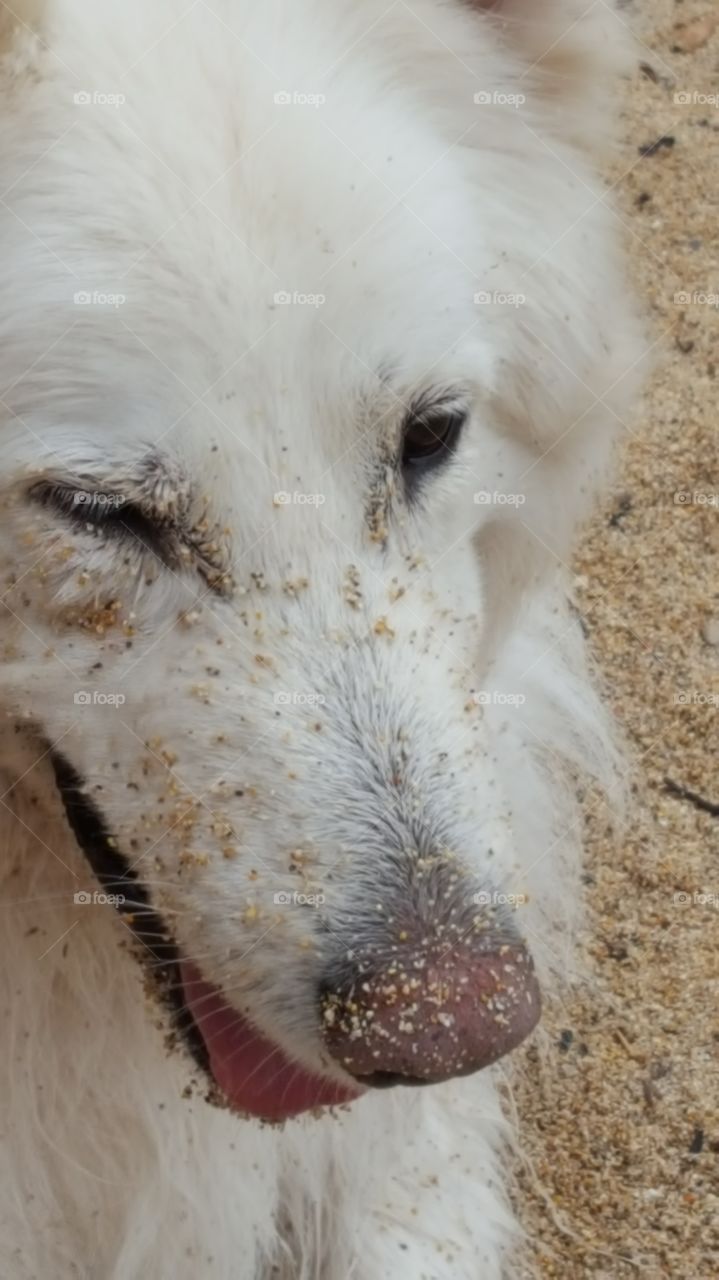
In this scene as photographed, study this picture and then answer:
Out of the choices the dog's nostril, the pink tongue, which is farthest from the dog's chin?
the dog's nostril

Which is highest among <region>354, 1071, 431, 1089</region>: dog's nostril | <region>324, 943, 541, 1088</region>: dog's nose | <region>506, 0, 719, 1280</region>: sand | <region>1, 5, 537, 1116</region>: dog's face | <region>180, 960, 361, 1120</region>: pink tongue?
<region>1, 5, 537, 1116</region>: dog's face

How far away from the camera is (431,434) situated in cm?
173

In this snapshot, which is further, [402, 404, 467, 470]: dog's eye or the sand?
the sand

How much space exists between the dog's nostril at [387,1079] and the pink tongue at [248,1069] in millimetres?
161

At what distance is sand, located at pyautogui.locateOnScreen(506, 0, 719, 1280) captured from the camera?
248 centimetres

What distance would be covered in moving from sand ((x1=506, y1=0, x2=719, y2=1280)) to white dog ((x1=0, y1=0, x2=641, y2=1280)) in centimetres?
75

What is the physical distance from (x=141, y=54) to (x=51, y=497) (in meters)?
0.50

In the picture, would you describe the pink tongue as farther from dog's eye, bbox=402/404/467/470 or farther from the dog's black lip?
dog's eye, bbox=402/404/467/470

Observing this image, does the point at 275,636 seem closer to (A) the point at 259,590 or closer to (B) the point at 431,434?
(A) the point at 259,590

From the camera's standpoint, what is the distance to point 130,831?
1.57m

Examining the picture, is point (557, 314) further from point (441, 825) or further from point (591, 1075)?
point (591, 1075)

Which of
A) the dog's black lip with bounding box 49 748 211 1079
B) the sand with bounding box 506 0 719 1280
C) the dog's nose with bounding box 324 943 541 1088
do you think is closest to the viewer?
the dog's nose with bounding box 324 943 541 1088

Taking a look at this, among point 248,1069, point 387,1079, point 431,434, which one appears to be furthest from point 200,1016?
point 431,434

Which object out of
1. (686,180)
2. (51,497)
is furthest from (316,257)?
(686,180)
